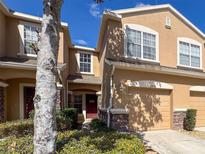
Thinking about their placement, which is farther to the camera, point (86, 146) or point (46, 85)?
point (86, 146)

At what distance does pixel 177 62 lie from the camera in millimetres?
14164

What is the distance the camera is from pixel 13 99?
1216 centimetres

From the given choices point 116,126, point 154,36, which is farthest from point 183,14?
point 116,126

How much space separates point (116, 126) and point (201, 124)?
745cm

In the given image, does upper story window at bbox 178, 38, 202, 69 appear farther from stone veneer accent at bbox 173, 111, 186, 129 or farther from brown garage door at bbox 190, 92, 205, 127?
stone veneer accent at bbox 173, 111, 186, 129

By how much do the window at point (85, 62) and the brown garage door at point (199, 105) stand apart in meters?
8.87

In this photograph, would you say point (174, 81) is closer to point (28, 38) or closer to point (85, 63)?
point (85, 63)

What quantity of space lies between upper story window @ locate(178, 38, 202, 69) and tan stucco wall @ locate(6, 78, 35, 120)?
11214 mm

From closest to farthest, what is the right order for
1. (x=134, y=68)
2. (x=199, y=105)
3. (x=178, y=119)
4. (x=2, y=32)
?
1. (x=134, y=68)
2. (x=2, y=32)
3. (x=178, y=119)
4. (x=199, y=105)

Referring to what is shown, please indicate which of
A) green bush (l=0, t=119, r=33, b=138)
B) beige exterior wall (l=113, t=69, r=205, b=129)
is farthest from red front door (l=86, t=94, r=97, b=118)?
green bush (l=0, t=119, r=33, b=138)

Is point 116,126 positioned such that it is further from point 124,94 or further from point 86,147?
point 86,147

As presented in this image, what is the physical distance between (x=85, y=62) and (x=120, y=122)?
846cm

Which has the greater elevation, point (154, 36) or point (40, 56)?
point (154, 36)

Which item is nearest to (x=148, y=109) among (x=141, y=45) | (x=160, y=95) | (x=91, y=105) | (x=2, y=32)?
(x=160, y=95)
